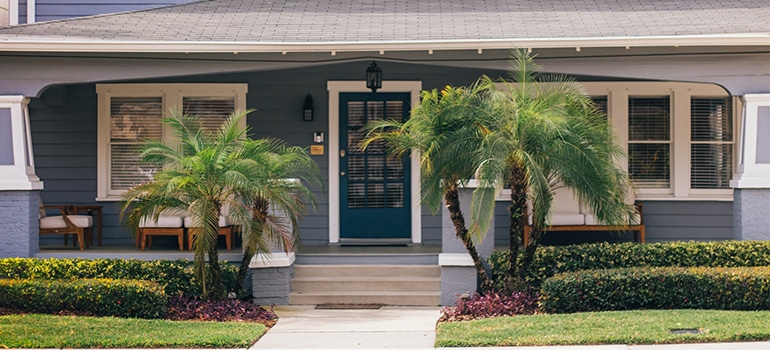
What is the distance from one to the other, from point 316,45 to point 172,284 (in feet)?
10.4

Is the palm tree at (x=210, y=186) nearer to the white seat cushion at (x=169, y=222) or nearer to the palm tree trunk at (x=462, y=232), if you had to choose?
the white seat cushion at (x=169, y=222)

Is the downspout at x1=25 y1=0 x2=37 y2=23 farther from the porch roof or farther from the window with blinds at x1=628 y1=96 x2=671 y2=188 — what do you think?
the window with blinds at x1=628 y1=96 x2=671 y2=188

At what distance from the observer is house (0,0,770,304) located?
10844 mm

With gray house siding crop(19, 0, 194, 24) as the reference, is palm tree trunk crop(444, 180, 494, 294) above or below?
below

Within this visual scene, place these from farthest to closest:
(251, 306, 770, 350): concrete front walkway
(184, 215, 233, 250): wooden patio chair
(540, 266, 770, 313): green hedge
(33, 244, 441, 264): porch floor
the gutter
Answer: (184, 215, 233, 250): wooden patio chair < (33, 244, 441, 264): porch floor < the gutter < (540, 266, 770, 313): green hedge < (251, 306, 770, 350): concrete front walkway

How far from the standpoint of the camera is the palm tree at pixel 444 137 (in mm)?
9742

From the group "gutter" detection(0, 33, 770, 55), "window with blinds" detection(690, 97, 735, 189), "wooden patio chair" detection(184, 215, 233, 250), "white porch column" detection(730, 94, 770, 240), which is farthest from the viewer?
"window with blinds" detection(690, 97, 735, 189)

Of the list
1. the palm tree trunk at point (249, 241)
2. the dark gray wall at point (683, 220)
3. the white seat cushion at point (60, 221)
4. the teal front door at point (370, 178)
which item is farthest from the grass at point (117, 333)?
the dark gray wall at point (683, 220)

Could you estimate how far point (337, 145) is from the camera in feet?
42.5

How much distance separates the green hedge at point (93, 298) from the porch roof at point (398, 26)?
2.80 metres

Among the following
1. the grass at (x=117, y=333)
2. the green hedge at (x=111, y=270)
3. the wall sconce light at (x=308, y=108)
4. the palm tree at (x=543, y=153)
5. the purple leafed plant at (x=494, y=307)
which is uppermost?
the wall sconce light at (x=308, y=108)

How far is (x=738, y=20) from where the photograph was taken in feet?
37.1

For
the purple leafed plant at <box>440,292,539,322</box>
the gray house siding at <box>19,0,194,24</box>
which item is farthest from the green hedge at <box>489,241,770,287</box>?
the gray house siding at <box>19,0,194,24</box>

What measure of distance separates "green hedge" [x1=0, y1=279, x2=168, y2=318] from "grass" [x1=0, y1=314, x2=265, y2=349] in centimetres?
22
